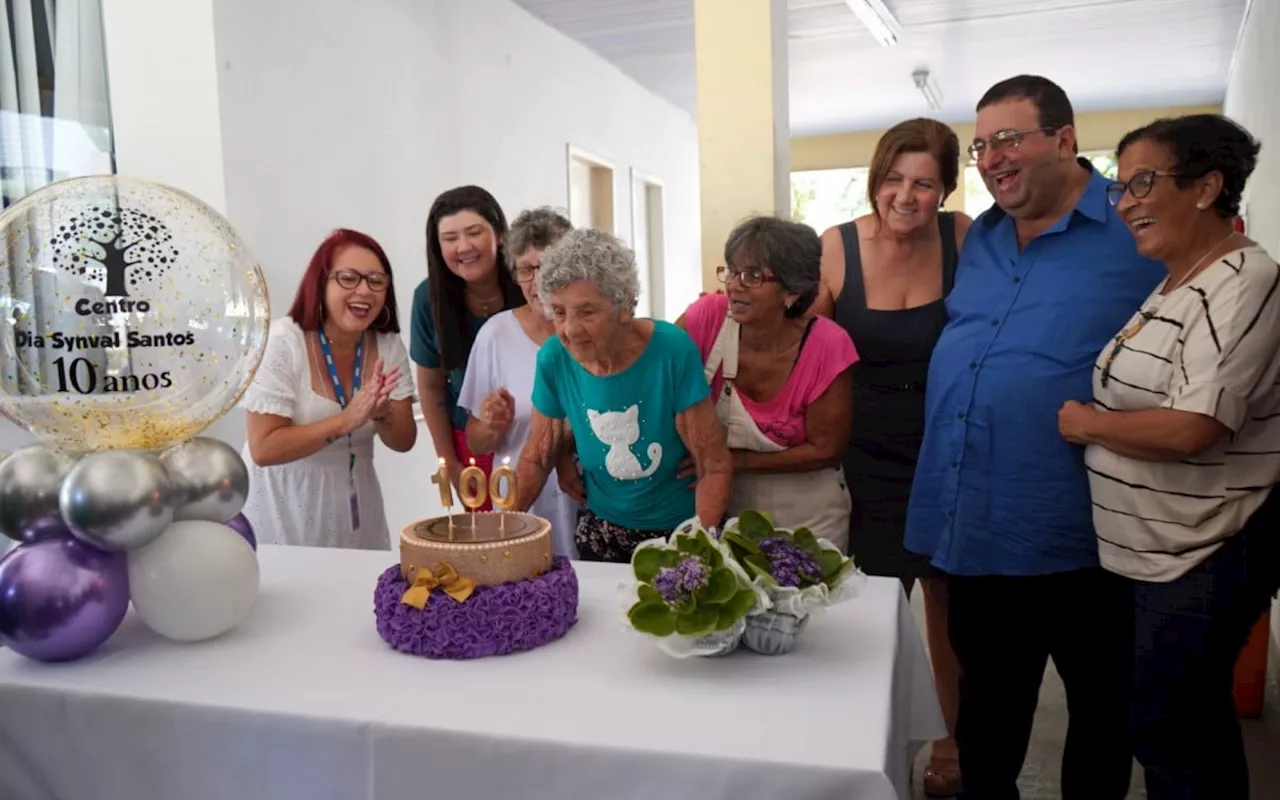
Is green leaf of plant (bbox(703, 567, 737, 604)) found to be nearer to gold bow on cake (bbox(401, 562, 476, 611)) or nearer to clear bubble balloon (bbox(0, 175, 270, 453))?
gold bow on cake (bbox(401, 562, 476, 611))

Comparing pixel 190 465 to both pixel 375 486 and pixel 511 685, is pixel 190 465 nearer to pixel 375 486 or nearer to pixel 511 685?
pixel 511 685

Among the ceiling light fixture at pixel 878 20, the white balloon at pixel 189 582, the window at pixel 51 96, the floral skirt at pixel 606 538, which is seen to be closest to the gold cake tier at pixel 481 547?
the white balloon at pixel 189 582

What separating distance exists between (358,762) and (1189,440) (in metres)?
1.33

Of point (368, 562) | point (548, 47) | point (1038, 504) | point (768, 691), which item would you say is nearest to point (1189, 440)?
point (1038, 504)

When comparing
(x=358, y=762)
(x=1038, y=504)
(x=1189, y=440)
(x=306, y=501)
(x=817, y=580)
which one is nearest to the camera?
(x=358, y=762)

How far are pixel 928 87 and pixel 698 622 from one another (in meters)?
8.07

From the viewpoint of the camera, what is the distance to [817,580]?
4.56ft

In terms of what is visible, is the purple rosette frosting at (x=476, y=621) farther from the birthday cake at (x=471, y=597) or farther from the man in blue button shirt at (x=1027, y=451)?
the man in blue button shirt at (x=1027, y=451)

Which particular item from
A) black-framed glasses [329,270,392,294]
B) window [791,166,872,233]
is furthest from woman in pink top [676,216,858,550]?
window [791,166,872,233]

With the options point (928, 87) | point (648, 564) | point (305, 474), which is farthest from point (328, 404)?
point (928, 87)

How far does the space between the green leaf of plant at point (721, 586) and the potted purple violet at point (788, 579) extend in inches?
1.9

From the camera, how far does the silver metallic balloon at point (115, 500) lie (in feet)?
4.62

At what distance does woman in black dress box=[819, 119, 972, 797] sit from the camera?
2.21 meters

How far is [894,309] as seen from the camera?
226 centimetres
